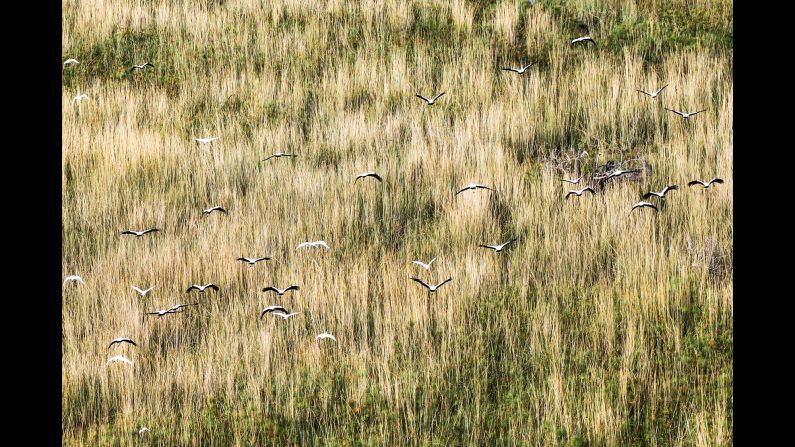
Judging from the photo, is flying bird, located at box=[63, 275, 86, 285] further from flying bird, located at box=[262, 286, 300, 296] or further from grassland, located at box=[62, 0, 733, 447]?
flying bird, located at box=[262, 286, 300, 296]

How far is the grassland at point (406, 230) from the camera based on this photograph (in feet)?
15.4

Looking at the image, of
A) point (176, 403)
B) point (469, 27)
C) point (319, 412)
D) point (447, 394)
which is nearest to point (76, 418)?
point (176, 403)

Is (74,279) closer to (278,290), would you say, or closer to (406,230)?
(278,290)

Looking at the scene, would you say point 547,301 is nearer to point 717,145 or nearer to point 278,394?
point 278,394

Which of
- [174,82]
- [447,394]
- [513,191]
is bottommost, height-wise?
[447,394]

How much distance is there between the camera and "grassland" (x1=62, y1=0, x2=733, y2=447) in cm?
469

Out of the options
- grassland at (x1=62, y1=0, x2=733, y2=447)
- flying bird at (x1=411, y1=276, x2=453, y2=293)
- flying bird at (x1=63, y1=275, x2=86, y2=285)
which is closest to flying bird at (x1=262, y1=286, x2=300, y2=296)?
grassland at (x1=62, y1=0, x2=733, y2=447)

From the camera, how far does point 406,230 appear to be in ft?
21.6

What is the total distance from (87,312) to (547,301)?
3026mm

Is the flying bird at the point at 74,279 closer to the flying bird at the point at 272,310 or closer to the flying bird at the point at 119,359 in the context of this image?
the flying bird at the point at 119,359

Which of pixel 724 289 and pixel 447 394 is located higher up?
pixel 724 289

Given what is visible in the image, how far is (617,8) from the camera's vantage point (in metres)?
10.4

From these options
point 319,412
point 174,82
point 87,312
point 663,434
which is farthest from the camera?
point 174,82

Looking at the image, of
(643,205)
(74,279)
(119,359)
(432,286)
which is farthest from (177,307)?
(643,205)
